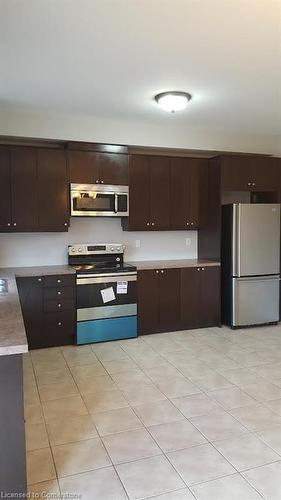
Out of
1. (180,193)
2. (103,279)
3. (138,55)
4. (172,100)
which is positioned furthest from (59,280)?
(138,55)

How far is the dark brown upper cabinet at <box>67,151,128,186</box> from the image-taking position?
4.28m

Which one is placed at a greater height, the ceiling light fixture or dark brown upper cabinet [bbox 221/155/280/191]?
the ceiling light fixture

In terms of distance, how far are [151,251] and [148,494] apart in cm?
339

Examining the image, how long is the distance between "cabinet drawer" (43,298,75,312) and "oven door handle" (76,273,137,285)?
236 millimetres

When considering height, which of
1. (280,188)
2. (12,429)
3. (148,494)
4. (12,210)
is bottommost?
(148,494)

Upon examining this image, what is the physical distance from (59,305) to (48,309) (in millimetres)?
124

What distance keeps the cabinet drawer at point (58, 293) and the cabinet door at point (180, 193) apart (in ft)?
5.20

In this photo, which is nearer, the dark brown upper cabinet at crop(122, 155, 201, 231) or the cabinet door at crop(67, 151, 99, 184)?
the cabinet door at crop(67, 151, 99, 184)

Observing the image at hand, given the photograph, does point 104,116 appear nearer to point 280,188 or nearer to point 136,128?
point 136,128

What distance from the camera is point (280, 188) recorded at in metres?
5.01

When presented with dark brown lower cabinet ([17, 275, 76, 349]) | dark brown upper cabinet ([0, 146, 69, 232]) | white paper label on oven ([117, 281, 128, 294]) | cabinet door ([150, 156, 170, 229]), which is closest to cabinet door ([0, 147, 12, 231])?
dark brown upper cabinet ([0, 146, 69, 232])

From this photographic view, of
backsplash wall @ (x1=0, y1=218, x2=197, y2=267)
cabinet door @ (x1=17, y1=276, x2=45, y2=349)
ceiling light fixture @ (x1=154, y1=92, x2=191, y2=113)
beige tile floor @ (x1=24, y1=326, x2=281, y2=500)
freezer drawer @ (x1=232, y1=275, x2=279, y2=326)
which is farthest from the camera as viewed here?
freezer drawer @ (x1=232, y1=275, x2=279, y2=326)

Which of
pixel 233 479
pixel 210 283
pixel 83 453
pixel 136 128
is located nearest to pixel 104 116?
pixel 136 128

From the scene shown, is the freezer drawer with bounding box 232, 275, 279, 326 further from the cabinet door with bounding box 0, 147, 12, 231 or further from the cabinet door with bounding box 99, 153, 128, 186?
the cabinet door with bounding box 0, 147, 12, 231
